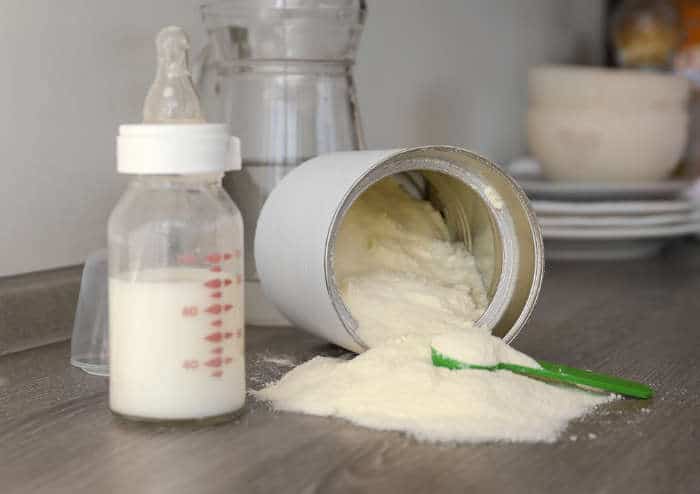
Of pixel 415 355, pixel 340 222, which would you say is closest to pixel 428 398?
pixel 415 355

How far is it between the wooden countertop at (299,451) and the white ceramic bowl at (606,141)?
28.2 inches

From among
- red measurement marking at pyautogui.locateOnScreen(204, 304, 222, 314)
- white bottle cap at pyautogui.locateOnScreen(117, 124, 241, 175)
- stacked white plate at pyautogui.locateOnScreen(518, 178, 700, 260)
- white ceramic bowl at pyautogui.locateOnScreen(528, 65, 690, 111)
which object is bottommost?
stacked white plate at pyautogui.locateOnScreen(518, 178, 700, 260)

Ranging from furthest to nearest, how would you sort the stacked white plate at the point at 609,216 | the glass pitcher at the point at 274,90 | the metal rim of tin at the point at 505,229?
1. the stacked white plate at the point at 609,216
2. the glass pitcher at the point at 274,90
3. the metal rim of tin at the point at 505,229

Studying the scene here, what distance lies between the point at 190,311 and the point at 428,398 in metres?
0.16

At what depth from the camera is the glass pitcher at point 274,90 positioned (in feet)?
3.12

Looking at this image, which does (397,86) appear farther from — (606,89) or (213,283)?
(213,283)

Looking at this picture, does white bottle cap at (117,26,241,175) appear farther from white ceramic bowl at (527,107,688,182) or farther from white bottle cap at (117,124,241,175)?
white ceramic bowl at (527,107,688,182)

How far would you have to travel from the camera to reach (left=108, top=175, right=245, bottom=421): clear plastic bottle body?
2.05 ft

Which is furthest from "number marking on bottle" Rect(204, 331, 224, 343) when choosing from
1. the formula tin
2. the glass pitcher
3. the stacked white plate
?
the stacked white plate

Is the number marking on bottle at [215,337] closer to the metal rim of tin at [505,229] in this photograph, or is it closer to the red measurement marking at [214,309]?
the red measurement marking at [214,309]

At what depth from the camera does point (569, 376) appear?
717 millimetres

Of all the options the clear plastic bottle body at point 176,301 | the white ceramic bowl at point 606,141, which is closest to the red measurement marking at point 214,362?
the clear plastic bottle body at point 176,301

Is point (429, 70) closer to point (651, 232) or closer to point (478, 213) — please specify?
point (651, 232)

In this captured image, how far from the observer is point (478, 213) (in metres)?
0.88
